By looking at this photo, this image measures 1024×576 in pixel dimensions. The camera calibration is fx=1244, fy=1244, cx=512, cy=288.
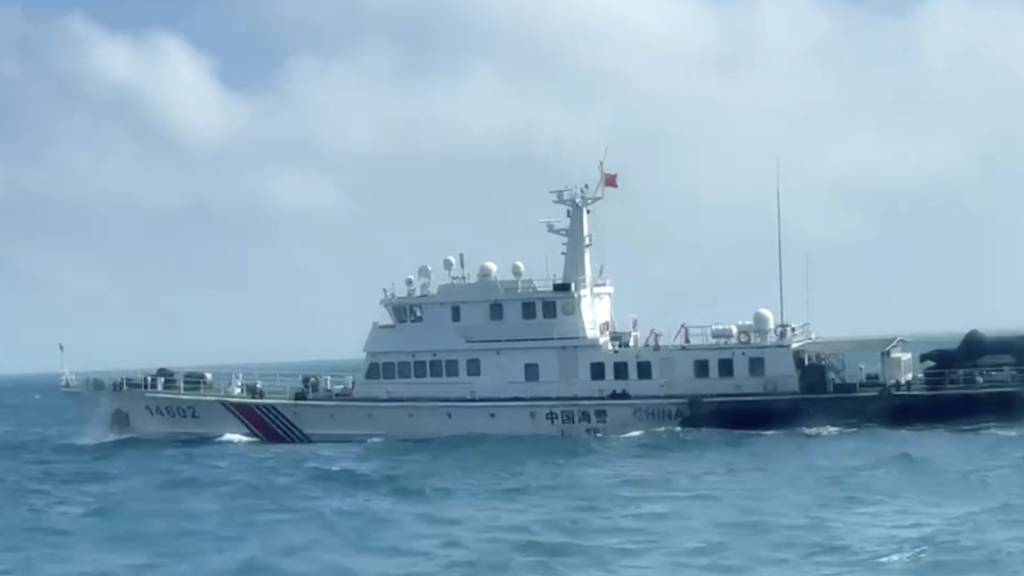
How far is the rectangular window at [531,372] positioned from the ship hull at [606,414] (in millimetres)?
825

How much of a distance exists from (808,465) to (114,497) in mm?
15631

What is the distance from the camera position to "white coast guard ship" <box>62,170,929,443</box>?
3438 cm

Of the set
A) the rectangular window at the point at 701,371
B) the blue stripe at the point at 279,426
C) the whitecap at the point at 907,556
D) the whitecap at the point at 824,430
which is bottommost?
the whitecap at the point at 907,556

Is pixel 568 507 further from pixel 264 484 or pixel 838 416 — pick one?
pixel 838 416

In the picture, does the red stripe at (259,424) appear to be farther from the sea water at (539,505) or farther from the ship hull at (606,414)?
the sea water at (539,505)

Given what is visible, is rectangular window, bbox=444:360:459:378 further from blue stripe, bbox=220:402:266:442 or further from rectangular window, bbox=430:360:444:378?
blue stripe, bbox=220:402:266:442

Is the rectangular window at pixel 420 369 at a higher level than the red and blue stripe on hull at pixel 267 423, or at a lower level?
higher

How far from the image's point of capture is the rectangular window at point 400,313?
3591 centimetres

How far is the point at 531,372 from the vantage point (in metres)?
35.0

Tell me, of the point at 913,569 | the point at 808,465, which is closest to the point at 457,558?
the point at 913,569

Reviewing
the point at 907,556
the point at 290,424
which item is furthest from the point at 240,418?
the point at 907,556

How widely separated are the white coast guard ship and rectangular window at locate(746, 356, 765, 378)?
0.03 meters

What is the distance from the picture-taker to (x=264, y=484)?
92.4 feet

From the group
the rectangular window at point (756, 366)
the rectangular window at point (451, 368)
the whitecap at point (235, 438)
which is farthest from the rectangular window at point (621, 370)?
the whitecap at point (235, 438)
